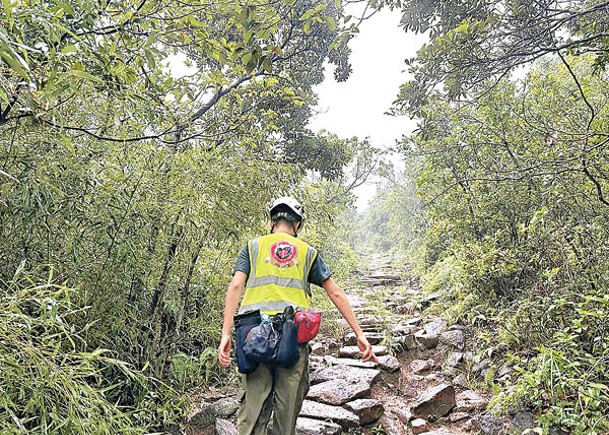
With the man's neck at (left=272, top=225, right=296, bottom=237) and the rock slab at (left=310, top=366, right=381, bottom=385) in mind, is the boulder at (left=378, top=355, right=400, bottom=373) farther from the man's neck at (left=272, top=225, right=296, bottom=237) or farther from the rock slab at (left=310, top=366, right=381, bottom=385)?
the man's neck at (left=272, top=225, right=296, bottom=237)

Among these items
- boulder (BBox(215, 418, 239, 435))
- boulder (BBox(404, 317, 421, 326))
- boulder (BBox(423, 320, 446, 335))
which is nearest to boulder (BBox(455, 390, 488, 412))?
boulder (BBox(423, 320, 446, 335))

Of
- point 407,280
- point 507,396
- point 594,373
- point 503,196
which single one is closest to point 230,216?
point 507,396

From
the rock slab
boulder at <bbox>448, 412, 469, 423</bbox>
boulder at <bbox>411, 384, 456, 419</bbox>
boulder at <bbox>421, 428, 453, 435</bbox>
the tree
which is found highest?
the tree

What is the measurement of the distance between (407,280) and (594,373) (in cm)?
861

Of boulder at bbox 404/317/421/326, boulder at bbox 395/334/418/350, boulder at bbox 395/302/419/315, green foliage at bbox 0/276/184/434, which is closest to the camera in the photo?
green foliage at bbox 0/276/184/434

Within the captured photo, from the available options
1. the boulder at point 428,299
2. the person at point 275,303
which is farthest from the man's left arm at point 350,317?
the boulder at point 428,299

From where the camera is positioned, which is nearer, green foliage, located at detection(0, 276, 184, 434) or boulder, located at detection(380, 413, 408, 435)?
green foliage, located at detection(0, 276, 184, 434)

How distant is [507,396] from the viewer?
3361 mm

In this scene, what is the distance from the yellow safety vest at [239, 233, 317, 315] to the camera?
266 cm

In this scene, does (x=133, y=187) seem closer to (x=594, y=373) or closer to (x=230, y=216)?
(x=230, y=216)

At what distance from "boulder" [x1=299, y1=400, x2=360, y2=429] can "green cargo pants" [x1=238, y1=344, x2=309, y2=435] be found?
134 cm

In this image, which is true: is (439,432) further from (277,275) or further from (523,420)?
(277,275)

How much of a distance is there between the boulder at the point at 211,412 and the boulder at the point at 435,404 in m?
1.74

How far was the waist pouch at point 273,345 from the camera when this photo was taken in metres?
2.48
